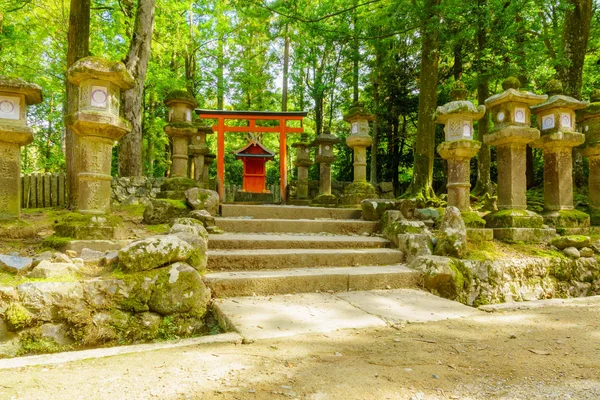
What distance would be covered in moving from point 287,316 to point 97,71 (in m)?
3.40

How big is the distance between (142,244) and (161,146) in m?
17.3

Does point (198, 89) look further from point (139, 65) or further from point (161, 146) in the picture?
point (139, 65)

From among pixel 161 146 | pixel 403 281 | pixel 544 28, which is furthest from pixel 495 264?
pixel 161 146

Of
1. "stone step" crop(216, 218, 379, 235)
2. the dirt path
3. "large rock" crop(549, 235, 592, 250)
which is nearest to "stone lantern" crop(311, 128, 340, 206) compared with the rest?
"stone step" crop(216, 218, 379, 235)

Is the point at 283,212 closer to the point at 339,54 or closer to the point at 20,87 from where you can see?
the point at 20,87

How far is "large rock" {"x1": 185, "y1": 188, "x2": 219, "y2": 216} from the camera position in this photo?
18.4ft

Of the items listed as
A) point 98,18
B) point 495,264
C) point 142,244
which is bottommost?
point 495,264

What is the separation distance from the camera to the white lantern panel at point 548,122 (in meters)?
6.12

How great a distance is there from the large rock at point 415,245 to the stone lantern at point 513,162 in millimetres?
1645

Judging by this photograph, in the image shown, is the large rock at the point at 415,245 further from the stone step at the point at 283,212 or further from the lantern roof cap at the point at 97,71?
the lantern roof cap at the point at 97,71

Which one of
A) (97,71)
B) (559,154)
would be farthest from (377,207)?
(97,71)

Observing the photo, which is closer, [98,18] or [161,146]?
[98,18]

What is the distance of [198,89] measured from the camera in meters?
19.3

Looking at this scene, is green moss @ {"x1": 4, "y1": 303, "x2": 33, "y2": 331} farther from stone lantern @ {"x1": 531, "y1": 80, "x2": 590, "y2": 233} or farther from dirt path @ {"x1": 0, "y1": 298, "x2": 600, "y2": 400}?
stone lantern @ {"x1": 531, "y1": 80, "x2": 590, "y2": 233}
